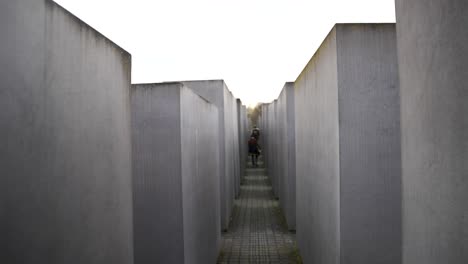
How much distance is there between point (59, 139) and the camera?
2.47 m

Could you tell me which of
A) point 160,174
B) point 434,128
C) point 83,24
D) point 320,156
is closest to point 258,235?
point 320,156

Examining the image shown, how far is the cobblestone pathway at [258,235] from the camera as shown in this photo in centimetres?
879

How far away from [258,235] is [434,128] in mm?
8835

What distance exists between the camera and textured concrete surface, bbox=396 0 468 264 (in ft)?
5.90

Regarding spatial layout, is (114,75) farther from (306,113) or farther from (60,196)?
(306,113)

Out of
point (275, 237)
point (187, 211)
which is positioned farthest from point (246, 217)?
point (187, 211)

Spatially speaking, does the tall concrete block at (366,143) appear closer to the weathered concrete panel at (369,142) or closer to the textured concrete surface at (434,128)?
the weathered concrete panel at (369,142)

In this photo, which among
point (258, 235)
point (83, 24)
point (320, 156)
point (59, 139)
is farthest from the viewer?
point (258, 235)

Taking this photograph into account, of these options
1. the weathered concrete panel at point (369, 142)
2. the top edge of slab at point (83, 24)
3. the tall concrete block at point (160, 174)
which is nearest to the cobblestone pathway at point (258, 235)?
the tall concrete block at point (160, 174)

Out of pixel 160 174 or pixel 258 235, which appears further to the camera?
pixel 258 235

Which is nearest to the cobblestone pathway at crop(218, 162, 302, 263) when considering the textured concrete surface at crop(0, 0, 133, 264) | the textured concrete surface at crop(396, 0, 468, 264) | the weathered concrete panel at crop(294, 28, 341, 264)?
the weathered concrete panel at crop(294, 28, 341, 264)

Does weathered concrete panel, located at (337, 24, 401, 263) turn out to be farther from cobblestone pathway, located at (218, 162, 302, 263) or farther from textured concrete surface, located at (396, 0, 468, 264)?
cobblestone pathway, located at (218, 162, 302, 263)

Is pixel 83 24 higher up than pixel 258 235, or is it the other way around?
pixel 83 24

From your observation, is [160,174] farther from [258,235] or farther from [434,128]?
[258,235]
